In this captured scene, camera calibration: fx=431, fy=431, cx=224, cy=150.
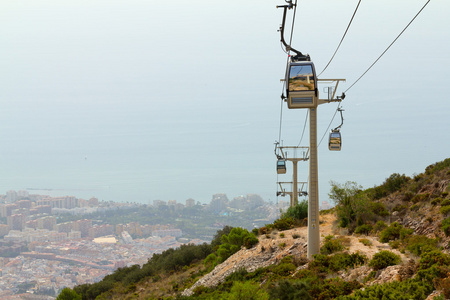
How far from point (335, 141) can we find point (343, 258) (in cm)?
760

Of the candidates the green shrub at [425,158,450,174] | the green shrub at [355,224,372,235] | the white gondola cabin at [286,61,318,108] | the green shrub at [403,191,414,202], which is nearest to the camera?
the white gondola cabin at [286,61,318,108]

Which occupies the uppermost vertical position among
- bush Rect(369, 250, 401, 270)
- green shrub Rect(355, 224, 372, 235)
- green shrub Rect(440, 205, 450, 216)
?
green shrub Rect(440, 205, 450, 216)

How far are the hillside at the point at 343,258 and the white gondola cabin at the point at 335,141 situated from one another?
471cm

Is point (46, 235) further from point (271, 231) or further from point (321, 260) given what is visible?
point (321, 260)

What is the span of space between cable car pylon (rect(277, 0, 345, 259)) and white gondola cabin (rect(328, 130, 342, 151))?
313 cm

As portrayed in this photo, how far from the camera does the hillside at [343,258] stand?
45.0 feet

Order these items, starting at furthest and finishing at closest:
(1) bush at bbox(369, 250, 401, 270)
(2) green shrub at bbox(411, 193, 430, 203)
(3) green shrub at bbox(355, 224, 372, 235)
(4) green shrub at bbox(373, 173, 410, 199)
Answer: (4) green shrub at bbox(373, 173, 410, 199), (2) green shrub at bbox(411, 193, 430, 203), (3) green shrub at bbox(355, 224, 372, 235), (1) bush at bbox(369, 250, 401, 270)

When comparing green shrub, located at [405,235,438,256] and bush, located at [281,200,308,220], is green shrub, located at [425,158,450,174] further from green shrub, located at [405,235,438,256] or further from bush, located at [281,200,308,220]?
green shrub, located at [405,235,438,256]

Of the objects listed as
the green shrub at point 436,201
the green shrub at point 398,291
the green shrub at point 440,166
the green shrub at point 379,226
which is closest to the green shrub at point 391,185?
the green shrub at point 440,166

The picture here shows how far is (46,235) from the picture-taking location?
195000 millimetres

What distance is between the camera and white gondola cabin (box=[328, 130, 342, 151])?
23.2 meters

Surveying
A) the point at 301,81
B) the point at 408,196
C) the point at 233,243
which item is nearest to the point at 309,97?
the point at 301,81

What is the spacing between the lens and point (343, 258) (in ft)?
57.4

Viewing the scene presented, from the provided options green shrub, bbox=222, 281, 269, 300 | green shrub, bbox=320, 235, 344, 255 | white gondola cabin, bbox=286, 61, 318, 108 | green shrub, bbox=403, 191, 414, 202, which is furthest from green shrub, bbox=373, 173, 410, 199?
→ green shrub, bbox=222, 281, 269, 300
